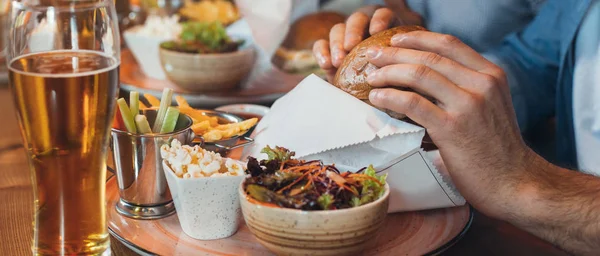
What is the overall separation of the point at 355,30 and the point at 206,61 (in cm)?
91

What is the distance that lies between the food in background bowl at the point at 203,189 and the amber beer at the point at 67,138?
13 centimetres

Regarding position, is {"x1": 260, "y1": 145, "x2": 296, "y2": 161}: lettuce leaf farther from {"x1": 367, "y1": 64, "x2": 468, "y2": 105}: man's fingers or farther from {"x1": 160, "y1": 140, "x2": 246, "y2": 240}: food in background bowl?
{"x1": 367, "y1": 64, "x2": 468, "y2": 105}: man's fingers

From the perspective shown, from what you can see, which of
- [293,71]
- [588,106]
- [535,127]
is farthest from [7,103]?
[588,106]

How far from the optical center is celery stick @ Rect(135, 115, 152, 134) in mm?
1252

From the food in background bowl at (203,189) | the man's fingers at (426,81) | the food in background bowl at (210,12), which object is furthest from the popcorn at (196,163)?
the food in background bowl at (210,12)

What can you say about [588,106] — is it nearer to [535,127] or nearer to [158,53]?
[535,127]

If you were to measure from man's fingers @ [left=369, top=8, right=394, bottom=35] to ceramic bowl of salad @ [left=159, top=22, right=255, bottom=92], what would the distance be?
2.76 ft

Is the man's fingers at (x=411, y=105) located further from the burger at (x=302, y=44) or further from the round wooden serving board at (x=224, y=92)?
the burger at (x=302, y=44)

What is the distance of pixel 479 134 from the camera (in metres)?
1.24

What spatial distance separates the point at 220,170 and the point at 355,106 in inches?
11.5

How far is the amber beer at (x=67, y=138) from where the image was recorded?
976 millimetres

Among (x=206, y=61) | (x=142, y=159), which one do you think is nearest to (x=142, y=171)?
(x=142, y=159)

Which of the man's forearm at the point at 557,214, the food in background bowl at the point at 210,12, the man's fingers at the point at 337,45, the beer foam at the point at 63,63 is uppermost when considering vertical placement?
the beer foam at the point at 63,63

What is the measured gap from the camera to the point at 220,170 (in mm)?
1172
